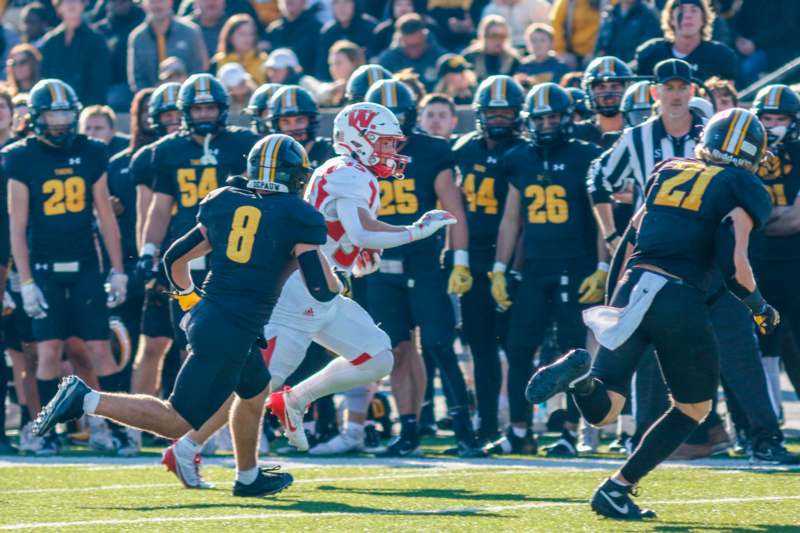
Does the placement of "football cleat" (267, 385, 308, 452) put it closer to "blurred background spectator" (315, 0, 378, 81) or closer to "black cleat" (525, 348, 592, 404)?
"black cleat" (525, 348, 592, 404)

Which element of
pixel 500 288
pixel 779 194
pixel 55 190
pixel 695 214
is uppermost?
pixel 55 190

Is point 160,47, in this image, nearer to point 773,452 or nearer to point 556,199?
point 556,199

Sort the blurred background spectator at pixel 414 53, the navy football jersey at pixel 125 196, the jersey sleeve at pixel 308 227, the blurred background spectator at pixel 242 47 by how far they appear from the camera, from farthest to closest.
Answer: the blurred background spectator at pixel 242 47
the blurred background spectator at pixel 414 53
the navy football jersey at pixel 125 196
the jersey sleeve at pixel 308 227

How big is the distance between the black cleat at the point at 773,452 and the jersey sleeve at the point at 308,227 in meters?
2.69

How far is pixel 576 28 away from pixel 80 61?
3.96 meters

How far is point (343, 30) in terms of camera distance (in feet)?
46.0

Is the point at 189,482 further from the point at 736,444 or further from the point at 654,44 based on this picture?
the point at 654,44

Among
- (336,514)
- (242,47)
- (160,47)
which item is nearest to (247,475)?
(336,514)

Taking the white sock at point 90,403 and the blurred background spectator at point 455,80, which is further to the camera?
the blurred background spectator at point 455,80

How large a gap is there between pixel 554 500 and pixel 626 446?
2.28 meters

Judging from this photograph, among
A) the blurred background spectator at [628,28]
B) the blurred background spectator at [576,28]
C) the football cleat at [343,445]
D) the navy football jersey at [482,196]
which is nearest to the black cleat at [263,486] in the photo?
the football cleat at [343,445]

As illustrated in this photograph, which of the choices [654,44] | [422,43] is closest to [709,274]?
[654,44]

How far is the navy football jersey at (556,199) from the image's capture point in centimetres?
928

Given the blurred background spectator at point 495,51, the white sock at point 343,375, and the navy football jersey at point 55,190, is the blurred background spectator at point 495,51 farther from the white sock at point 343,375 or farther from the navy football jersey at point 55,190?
the white sock at point 343,375
